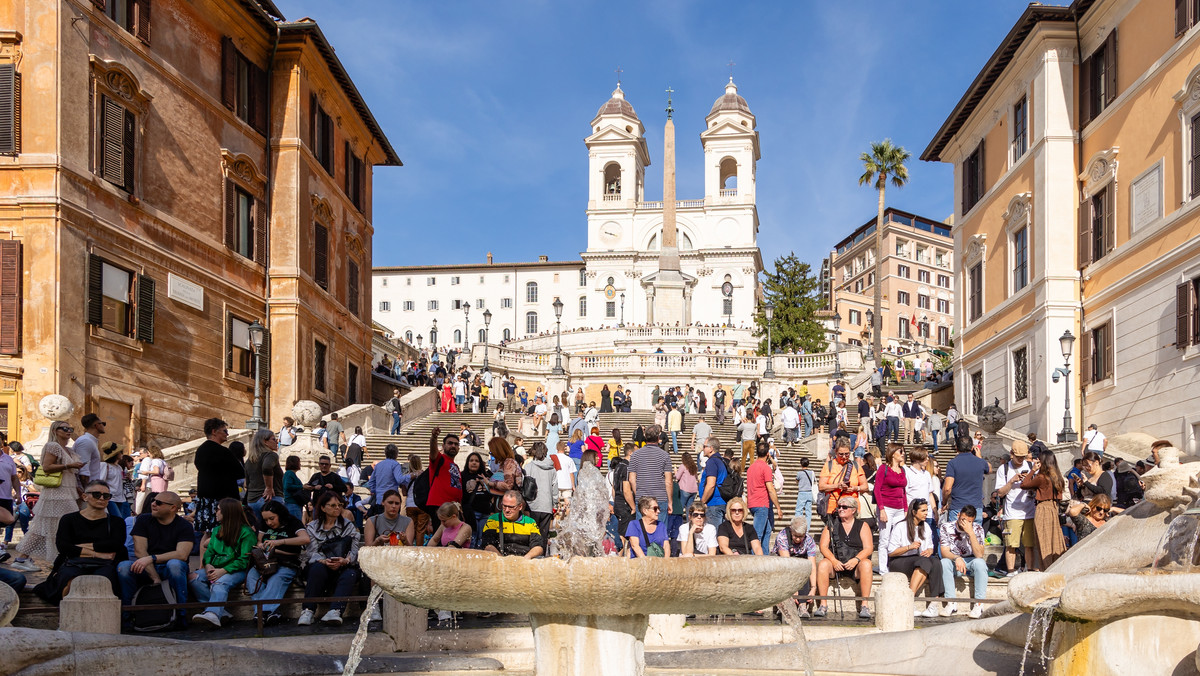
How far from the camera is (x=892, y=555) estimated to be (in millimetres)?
12250

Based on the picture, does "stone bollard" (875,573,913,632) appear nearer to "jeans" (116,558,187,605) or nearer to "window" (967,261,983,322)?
"jeans" (116,558,187,605)

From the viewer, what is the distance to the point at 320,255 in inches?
1157

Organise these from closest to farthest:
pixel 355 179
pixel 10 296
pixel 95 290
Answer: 1. pixel 10 296
2. pixel 95 290
3. pixel 355 179

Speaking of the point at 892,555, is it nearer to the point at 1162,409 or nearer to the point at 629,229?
the point at 1162,409

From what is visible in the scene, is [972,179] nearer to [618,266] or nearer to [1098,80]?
[1098,80]

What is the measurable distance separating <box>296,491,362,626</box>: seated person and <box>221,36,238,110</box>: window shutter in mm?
15937

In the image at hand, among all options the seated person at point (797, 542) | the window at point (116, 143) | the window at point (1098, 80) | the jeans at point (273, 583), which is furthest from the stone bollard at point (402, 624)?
the window at point (1098, 80)

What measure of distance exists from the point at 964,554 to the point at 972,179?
22704 mm

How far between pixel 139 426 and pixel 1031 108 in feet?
70.2

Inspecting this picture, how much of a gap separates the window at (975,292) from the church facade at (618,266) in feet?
206

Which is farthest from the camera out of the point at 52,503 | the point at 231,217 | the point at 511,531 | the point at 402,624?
the point at 231,217

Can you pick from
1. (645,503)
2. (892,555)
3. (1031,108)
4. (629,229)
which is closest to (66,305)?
(645,503)

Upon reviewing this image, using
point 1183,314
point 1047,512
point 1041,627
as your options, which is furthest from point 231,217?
point 1041,627

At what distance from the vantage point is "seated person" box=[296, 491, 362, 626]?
36.0 feet
